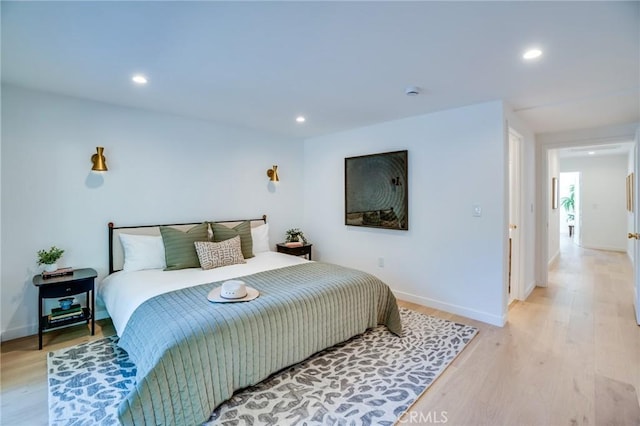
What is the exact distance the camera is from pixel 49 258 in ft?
9.21

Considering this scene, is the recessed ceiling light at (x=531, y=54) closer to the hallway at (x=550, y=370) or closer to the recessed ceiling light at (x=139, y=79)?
the hallway at (x=550, y=370)

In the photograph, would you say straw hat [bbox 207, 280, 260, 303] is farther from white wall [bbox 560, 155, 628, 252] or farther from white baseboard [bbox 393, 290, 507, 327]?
white wall [bbox 560, 155, 628, 252]

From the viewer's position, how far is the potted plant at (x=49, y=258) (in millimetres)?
2793

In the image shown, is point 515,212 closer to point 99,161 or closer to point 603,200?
point 99,161

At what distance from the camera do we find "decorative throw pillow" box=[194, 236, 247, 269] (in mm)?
3213

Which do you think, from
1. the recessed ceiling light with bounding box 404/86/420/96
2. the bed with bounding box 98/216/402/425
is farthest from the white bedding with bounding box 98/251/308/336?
the recessed ceiling light with bounding box 404/86/420/96

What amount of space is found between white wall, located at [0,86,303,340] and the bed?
0.32 metres

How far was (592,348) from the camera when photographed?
2668mm

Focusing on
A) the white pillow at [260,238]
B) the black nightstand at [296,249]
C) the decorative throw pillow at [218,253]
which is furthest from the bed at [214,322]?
the black nightstand at [296,249]

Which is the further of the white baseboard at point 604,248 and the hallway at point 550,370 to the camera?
the white baseboard at point 604,248

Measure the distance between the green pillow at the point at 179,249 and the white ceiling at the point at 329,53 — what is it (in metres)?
1.42

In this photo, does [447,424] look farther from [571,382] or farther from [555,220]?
[555,220]

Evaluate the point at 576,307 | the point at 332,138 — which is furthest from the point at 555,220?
the point at 332,138

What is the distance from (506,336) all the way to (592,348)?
661 millimetres
